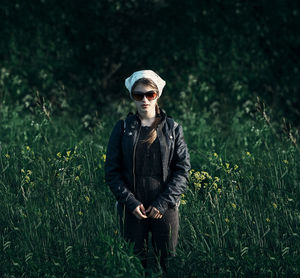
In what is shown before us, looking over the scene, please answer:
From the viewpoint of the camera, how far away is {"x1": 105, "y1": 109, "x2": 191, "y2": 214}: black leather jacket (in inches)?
148

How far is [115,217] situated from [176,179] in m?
1.18

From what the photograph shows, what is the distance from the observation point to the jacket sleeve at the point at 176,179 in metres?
3.74

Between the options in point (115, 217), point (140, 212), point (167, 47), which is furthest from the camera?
point (167, 47)

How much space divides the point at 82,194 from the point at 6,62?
4.16 m

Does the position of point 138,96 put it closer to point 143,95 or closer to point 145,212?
point 143,95

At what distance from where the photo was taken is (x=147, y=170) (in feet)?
12.5

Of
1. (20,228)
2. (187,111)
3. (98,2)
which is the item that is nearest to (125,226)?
(20,228)

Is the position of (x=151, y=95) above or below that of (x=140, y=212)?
above

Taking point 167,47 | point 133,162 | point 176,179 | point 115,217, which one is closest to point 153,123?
point 133,162

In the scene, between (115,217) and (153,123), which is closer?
(153,123)

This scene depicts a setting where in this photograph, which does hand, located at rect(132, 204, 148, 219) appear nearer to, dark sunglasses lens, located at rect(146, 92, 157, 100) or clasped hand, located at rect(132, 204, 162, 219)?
clasped hand, located at rect(132, 204, 162, 219)

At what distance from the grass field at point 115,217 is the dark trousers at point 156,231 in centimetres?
8

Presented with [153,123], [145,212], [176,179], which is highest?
[153,123]

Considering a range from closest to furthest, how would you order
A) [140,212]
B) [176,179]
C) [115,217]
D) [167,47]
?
1. [140,212]
2. [176,179]
3. [115,217]
4. [167,47]
